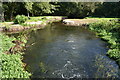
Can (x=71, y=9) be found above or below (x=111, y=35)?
above

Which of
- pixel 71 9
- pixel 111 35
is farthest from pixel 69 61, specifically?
pixel 71 9

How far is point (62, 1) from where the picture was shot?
4147cm

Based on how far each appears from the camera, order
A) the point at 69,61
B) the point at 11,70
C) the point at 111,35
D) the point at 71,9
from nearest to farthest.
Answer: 1. the point at 11,70
2. the point at 69,61
3. the point at 111,35
4. the point at 71,9

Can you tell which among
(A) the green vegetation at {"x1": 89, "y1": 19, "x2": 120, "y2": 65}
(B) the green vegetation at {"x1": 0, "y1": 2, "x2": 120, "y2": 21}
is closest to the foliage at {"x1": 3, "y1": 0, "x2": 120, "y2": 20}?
(B) the green vegetation at {"x1": 0, "y1": 2, "x2": 120, "y2": 21}

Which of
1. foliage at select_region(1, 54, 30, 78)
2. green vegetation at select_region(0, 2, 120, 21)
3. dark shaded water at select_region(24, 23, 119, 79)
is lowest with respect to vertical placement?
dark shaded water at select_region(24, 23, 119, 79)

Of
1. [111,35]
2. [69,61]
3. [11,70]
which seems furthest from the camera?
[111,35]

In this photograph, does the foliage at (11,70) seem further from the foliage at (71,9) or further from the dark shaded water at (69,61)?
the foliage at (71,9)

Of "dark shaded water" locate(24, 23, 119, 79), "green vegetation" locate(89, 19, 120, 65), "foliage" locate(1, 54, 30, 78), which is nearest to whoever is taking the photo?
"foliage" locate(1, 54, 30, 78)

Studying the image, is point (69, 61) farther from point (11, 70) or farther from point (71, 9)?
point (71, 9)

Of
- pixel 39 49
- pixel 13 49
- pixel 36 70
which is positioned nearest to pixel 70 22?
pixel 39 49

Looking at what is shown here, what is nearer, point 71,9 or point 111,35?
point 111,35

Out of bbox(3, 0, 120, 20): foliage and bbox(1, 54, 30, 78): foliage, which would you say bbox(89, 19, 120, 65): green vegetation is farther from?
bbox(3, 0, 120, 20): foliage

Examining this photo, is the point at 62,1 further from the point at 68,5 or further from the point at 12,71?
the point at 12,71

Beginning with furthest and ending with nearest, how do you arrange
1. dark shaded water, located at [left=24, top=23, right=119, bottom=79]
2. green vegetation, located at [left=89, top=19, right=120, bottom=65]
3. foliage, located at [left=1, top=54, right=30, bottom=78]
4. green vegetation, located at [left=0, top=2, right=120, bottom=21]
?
green vegetation, located at [left=0, top=2, right=120, bottom=21] → green vegetation, located at [left=89, top=19, right=120, bottom=65] → dark shaded water, located at [left=24, top=23, right=119, bottom=79] → foliage, located at [left=1, top=54, right=30, bottom=78]
